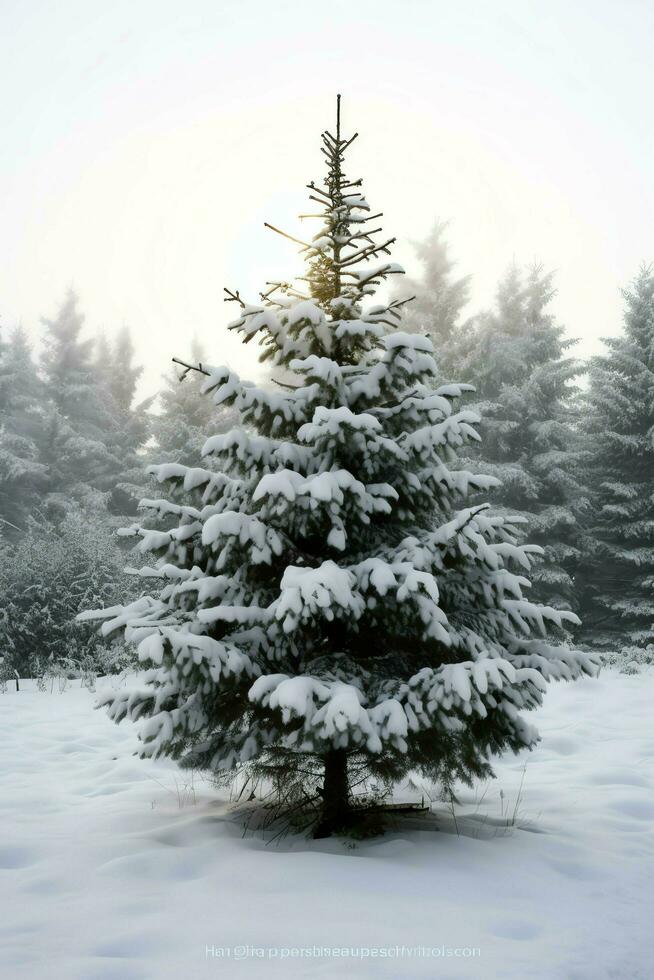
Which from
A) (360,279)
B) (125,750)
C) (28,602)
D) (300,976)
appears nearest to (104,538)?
(28,602)

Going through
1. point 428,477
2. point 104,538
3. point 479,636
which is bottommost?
point 479,636

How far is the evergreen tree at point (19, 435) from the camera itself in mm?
24667

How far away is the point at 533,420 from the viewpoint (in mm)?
18750

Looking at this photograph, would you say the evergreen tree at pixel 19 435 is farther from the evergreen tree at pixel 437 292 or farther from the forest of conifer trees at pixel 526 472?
the evergreen tree at pixel 437 292

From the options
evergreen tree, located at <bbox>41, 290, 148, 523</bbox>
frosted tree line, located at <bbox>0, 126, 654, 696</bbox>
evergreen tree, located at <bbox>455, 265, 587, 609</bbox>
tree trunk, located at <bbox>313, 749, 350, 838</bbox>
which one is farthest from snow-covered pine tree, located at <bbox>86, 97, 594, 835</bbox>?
evergreen tree, located at <bbox>41, 290, 148, 523</bbox>

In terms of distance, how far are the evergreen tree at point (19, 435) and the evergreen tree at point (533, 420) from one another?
16030 mm

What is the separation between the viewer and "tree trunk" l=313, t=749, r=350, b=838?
4113 millimetres

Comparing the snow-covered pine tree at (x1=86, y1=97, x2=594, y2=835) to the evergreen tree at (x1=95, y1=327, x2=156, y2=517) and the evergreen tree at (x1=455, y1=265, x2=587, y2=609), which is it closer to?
the evergreen tree at (x1=455, y1=265, x2=587, y2=609)

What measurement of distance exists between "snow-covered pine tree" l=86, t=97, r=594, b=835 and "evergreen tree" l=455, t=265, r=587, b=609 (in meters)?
13.0

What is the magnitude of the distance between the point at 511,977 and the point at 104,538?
12933 mm

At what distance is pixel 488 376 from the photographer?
19.6 meters

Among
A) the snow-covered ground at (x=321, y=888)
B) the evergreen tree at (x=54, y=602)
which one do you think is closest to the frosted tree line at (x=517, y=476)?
the evergreen tree at (x=54, y=602)

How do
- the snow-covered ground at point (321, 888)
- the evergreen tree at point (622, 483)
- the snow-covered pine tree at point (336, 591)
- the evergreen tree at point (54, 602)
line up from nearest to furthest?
the snow-covered ground at point (321, 888), the snow-covered pine tree at point (336, 591), the evergreen tree at point (54, 602), the evergreen tree at point (622, 483)

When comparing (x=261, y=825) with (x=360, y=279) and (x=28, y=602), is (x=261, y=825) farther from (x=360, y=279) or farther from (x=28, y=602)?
(x=28, y=602)
